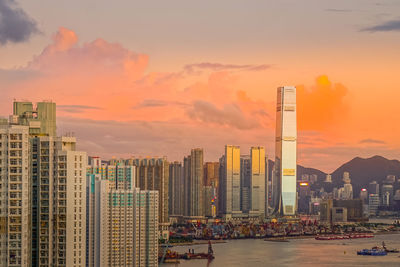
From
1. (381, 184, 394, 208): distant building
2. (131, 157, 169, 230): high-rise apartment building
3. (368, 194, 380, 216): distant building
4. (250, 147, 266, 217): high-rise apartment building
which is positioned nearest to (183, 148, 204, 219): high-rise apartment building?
(250, 147, 266, 217): high-rise apartment building

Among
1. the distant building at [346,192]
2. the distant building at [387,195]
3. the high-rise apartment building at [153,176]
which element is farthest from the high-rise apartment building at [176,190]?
the distant building at [387,195]

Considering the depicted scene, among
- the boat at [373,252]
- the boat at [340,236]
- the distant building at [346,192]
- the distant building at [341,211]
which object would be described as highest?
the distant building at [346,192]

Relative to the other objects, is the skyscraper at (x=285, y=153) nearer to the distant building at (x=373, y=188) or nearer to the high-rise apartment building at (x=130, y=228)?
the distant building at (x=373, y=188)

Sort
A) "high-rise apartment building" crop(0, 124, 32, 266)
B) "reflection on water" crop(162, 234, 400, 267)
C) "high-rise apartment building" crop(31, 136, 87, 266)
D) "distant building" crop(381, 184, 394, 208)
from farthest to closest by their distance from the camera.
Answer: "distant building" crop(381, 184, 394, 208) < "reflection on water" crop(162, 234, 400, 267) < "high-rise apartment building" crop(31, 136, 87, 266) < "high-rise apartment building" crop(0, 124, 32, 266)

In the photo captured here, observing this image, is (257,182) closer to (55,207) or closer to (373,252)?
(373,252)

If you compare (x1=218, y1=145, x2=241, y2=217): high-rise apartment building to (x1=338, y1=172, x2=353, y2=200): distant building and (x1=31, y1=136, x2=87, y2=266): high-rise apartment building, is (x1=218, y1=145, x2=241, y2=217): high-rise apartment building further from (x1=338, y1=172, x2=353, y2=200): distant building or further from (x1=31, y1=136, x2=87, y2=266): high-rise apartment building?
(x1=31, y1=136, x2=87, y2=266): high-rise apartment building

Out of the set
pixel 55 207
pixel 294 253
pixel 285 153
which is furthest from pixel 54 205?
pixel 285 153

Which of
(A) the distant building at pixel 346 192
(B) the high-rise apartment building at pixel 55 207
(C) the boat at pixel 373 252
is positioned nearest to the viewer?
(B) the high-rise apartment building at pixel 55 207
